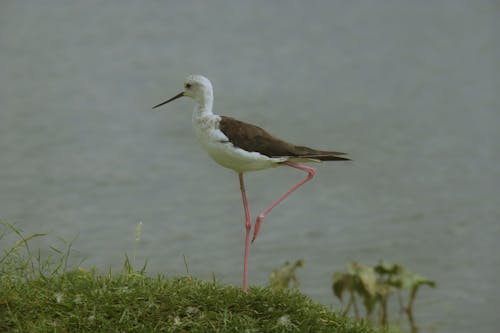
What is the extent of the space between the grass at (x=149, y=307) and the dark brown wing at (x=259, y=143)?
0.87 meters

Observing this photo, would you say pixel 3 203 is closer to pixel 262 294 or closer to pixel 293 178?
pixel 293 178

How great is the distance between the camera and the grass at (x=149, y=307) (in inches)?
212

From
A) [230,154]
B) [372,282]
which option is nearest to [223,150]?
[230,154]

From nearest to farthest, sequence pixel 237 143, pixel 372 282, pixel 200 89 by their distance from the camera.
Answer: pixel 237 143
pixel 200 89
pixel 372 282

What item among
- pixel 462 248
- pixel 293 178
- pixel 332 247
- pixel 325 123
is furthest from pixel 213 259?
pixel 325 123

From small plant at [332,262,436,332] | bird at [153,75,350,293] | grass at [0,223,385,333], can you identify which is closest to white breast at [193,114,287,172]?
bird at [153,75,350,293]

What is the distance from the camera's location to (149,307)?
18.0ft

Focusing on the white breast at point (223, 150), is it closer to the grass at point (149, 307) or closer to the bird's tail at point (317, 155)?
the bird's tail at point (317, 155)

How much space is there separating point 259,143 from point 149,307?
46.9 inches

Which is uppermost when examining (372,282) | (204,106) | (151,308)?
(204,106)

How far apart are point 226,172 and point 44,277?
7.35 m

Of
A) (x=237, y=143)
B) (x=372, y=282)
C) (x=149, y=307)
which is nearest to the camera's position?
(x=149, y=307)

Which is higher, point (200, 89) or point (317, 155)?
point (200, 89)

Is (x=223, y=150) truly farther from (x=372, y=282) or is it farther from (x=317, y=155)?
(x=372, y=282)
